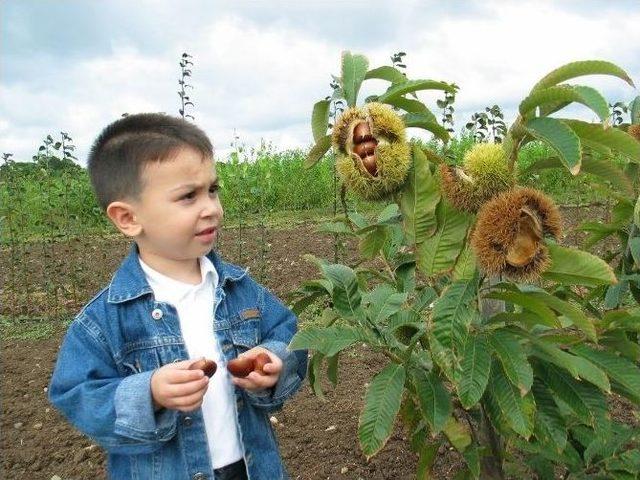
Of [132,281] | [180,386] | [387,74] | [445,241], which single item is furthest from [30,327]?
[445,241]

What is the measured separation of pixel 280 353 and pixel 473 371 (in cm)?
54

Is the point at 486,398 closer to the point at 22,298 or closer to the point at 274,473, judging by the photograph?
the point at 274,473

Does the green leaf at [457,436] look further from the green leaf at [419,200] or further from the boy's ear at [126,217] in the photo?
the boy's ear at [126,217]

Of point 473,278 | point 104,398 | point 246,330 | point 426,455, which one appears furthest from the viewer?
point 246,330

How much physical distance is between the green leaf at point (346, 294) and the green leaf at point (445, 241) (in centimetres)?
14

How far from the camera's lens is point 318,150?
1353 millimetres

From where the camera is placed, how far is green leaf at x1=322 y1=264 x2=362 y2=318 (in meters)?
1.16

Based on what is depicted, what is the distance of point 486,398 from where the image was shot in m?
1.26

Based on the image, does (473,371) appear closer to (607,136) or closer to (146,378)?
(607,136)

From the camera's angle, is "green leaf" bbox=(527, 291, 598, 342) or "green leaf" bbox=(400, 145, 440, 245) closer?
"green leaf" bbox=(527, 291, 598, 342)

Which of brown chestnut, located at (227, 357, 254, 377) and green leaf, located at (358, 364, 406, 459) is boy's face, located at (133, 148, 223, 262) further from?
green leaf, located at (358, 364, 406, 459)

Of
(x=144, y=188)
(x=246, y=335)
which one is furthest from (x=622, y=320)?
(x=144, y=188)

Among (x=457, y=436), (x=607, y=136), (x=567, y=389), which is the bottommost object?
(x=457, y=436)

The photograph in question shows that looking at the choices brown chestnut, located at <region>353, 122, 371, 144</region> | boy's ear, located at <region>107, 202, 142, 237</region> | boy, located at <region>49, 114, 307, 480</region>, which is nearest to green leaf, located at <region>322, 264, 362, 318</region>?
brown chestnut, located at <region>353, 122, 371, 144</region>
